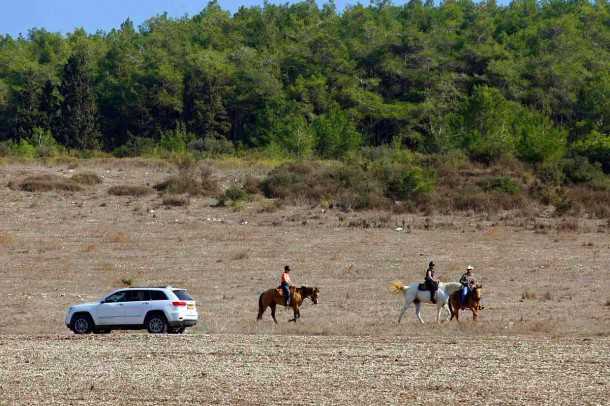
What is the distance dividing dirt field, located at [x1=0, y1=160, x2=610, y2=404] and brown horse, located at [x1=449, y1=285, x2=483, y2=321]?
595mm

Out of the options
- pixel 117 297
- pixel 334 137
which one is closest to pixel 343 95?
pixel 334 137

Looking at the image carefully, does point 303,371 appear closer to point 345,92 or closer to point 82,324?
point 82,324

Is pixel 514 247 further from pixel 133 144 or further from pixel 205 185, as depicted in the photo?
pixel 133 144

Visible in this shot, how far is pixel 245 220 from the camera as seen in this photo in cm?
5622

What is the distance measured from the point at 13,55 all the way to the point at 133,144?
37.8m

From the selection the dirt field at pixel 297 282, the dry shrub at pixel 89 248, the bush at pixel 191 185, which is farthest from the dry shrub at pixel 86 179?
the dry shrub at pixel 89 248

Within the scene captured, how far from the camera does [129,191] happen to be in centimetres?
6281

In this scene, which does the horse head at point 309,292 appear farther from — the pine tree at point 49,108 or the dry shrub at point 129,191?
the pine tree at point 49,108

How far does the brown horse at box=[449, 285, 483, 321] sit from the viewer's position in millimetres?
30797

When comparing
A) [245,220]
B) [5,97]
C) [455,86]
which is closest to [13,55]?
[5,97]

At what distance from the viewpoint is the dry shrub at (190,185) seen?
63.1 metres

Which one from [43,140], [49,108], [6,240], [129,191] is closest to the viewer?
[6,240]

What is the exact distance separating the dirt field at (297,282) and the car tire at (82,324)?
0.74 metres

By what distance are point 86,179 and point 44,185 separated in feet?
9.38
